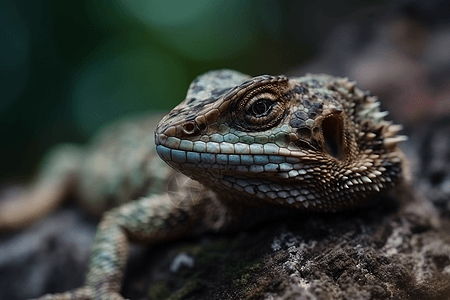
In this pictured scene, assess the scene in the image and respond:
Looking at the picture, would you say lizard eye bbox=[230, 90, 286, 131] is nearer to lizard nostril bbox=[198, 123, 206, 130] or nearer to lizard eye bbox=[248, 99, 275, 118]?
lizard eye bbox=[248, 99, 275, 118]

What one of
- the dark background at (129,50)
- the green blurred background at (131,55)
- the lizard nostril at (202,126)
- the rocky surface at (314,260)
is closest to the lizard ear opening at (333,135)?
the rocky surface at (314,260)

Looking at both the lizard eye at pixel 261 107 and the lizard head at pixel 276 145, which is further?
the lizard eye at pixel 261 107

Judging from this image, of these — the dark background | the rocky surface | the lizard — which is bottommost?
the rocky surface

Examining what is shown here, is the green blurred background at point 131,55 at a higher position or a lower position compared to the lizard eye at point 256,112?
higher

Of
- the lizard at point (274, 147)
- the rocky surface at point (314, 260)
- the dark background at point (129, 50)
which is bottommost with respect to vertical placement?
the rocky surface at point (314, 260)

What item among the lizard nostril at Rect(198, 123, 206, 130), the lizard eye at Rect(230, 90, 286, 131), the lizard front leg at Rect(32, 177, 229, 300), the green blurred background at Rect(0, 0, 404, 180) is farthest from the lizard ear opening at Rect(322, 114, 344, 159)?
the green blurred background at Rect(0, 0, 404, 180)

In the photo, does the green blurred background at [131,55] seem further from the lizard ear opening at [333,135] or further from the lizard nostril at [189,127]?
the lizard nostril at [189,127]

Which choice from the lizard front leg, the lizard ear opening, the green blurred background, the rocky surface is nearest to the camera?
the rocky surface

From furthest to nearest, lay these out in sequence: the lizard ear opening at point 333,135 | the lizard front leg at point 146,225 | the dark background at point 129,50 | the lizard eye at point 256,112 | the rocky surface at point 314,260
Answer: the dark background at point 129,50
the lizard front leg at point 146,225
the lizard ear opening at point 333,135
the lizard eye at point 256,112
the rocky surface at point 314,260
